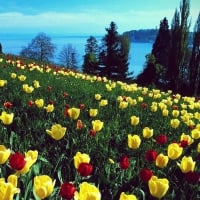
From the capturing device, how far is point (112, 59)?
50188 millimetres

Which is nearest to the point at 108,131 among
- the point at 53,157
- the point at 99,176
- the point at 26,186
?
the point at 53,157

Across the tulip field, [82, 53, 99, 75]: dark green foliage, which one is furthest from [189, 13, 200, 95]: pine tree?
[82, 53, 99, 75]: dark green foliage

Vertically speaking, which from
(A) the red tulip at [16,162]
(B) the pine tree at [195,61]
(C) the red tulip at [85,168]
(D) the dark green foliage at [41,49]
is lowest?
(D) the dark green foliage at [41,49]

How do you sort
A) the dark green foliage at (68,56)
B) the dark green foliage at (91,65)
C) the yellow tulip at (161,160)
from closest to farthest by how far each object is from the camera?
1. the yellow tulip at (161,160)
2. the dark green foliage at (91,65)
3. the dark green foliage at (68,56)

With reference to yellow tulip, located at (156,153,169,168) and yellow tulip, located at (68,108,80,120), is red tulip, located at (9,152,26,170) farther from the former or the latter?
yellow tulip, located at (68,108,80,120)

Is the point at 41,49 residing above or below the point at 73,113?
below

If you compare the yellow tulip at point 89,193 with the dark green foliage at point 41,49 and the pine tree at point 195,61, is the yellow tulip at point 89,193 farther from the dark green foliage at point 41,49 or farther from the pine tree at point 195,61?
the dark green foliage at point 41,49

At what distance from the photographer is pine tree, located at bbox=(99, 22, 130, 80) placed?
49.8 metres

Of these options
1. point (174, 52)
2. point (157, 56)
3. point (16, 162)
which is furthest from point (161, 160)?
point (157, 56)

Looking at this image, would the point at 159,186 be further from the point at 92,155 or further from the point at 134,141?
the point at 92,155

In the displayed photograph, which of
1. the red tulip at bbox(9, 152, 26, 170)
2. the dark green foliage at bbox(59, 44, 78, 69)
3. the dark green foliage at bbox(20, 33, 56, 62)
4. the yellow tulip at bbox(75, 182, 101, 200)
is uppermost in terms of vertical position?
the yellow tulip at bbox(75, 182, 101, 200)

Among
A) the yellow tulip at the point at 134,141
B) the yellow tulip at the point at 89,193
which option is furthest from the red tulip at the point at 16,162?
the yellow tulip at the point at 134,141

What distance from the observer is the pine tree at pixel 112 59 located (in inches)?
1961

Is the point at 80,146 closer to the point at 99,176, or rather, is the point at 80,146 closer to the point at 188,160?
the point at 99,176
